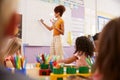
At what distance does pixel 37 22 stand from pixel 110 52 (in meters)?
3.65

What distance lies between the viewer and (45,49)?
4.64 meters

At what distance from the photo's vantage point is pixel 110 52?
0.82 metres

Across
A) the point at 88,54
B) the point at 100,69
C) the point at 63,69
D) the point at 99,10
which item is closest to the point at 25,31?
the point at 88,54

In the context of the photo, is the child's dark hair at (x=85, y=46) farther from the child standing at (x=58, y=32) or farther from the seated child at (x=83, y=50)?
the child standing at (x=58, y=32)

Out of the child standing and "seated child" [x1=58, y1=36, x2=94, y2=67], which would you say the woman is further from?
the child standing

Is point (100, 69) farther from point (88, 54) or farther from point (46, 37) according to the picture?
point (46, 37)

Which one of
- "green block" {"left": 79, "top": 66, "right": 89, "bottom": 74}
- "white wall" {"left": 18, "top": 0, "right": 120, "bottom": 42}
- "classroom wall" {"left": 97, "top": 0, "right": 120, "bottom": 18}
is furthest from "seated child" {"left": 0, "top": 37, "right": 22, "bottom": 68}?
"classroom wall" {"left": 97, "top": 0, "right": 120, "bottom": 18}

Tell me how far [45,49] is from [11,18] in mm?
4237

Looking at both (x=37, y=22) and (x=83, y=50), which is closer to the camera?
(x=83, y=50)

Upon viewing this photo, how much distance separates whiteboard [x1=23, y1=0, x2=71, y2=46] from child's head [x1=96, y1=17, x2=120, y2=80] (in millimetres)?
3415

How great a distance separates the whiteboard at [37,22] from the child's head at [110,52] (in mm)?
3415

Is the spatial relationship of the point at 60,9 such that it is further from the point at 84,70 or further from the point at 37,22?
the point at 84,70

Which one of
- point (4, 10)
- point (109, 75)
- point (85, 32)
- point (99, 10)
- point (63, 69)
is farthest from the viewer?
point (99, 10)

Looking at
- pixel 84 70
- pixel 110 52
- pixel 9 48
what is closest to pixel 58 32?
pixel 84 70
